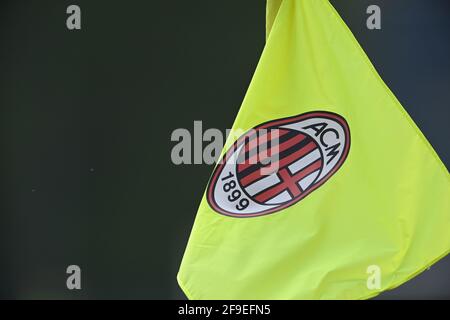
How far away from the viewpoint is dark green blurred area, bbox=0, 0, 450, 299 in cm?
418

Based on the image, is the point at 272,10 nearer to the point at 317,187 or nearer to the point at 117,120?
the point at 317,187

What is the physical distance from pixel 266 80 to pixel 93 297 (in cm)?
264

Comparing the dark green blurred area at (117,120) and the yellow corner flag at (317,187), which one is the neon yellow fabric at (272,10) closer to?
the yellow corner flag at (317,187)

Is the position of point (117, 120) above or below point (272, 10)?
below

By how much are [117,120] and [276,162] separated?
228 cm

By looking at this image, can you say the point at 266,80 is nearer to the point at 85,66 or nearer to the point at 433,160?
the point at 433,160

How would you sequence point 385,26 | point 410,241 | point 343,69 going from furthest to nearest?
1. point 385,26
2. point 343,69
3. point 410,241

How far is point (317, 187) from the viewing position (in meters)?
2.07

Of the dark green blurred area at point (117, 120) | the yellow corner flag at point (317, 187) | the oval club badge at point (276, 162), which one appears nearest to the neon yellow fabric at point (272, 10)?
the yellow corner flag at point (317, 187)

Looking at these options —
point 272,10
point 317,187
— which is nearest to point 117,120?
point 272,10

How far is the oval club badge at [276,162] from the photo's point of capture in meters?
2.10

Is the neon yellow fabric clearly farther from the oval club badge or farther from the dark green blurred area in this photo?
the dark green blurred area

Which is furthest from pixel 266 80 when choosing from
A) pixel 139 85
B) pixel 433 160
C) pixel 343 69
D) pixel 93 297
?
pixel 93 297

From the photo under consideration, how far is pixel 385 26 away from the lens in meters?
4.12
